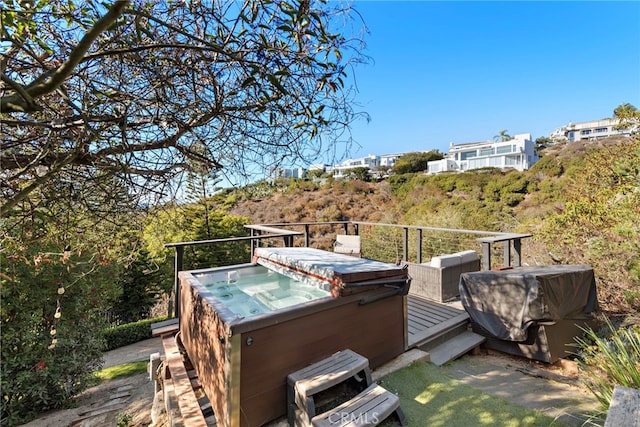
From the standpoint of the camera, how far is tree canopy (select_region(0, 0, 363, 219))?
1338mm

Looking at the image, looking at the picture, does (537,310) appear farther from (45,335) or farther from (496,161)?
(496,161)

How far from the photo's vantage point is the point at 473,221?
41.9 ft

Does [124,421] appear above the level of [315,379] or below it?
below

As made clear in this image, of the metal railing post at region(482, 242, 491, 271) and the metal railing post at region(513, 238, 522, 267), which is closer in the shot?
the metal railing post at region(482, 242, 491, 271)

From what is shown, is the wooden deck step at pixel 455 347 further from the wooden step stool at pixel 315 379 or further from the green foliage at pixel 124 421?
the green foliage at pixel 124 421

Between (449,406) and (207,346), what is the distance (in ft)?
6.17

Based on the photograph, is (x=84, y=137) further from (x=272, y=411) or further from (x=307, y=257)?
Result: (x=307, y=257)

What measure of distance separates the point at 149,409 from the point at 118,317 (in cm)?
528

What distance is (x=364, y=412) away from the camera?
1799mm

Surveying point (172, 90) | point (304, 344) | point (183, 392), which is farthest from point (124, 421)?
point (172, 90)

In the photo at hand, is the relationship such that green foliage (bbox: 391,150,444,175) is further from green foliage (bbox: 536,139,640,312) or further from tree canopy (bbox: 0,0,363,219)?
tree canopy (bbox: 0,0,363,219)

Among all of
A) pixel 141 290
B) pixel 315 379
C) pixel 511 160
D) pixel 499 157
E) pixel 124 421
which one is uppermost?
pixel 499 157

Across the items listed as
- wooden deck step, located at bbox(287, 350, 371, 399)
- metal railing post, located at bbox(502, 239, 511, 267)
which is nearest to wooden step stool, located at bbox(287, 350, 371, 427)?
wooden deck step, located at bbox(287, 350, 371, 399)

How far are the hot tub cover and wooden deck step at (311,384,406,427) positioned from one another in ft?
2.56
